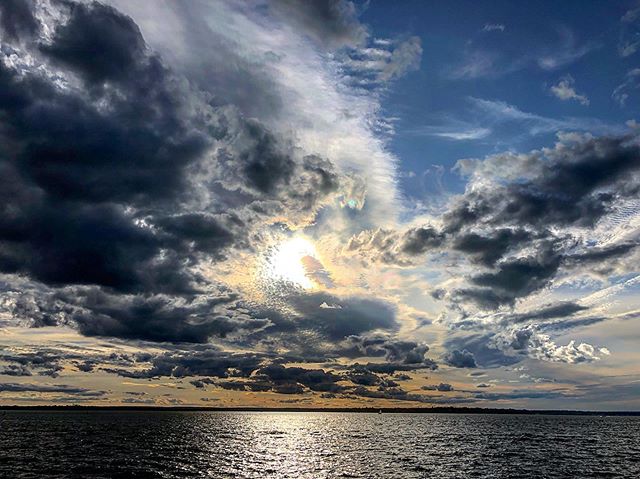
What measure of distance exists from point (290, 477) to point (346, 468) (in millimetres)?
12628

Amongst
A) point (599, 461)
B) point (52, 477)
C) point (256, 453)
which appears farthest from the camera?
point (256, 453)

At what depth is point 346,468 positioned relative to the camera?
267 ft

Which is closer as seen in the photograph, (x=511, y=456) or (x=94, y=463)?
(x=94, y=463)

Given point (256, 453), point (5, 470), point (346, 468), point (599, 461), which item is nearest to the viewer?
point (5, 470)

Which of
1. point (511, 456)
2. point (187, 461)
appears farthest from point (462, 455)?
point (187, 461)

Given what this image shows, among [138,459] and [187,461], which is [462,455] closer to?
[187,461]

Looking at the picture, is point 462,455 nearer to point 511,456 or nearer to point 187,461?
point 511,456

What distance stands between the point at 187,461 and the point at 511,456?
67469mm

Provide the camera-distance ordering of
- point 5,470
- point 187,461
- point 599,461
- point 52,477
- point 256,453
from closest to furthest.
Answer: point 52,477
point 5,470
point 187,461
point 599,461
point 256,453

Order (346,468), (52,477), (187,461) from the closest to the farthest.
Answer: (52,477) < (346,468) < (187,461)

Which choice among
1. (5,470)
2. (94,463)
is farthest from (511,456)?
(5,470)

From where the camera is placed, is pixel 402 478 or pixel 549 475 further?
pixel 549 475

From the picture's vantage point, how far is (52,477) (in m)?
66.3

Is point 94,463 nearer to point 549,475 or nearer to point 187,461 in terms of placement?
point 187,461
